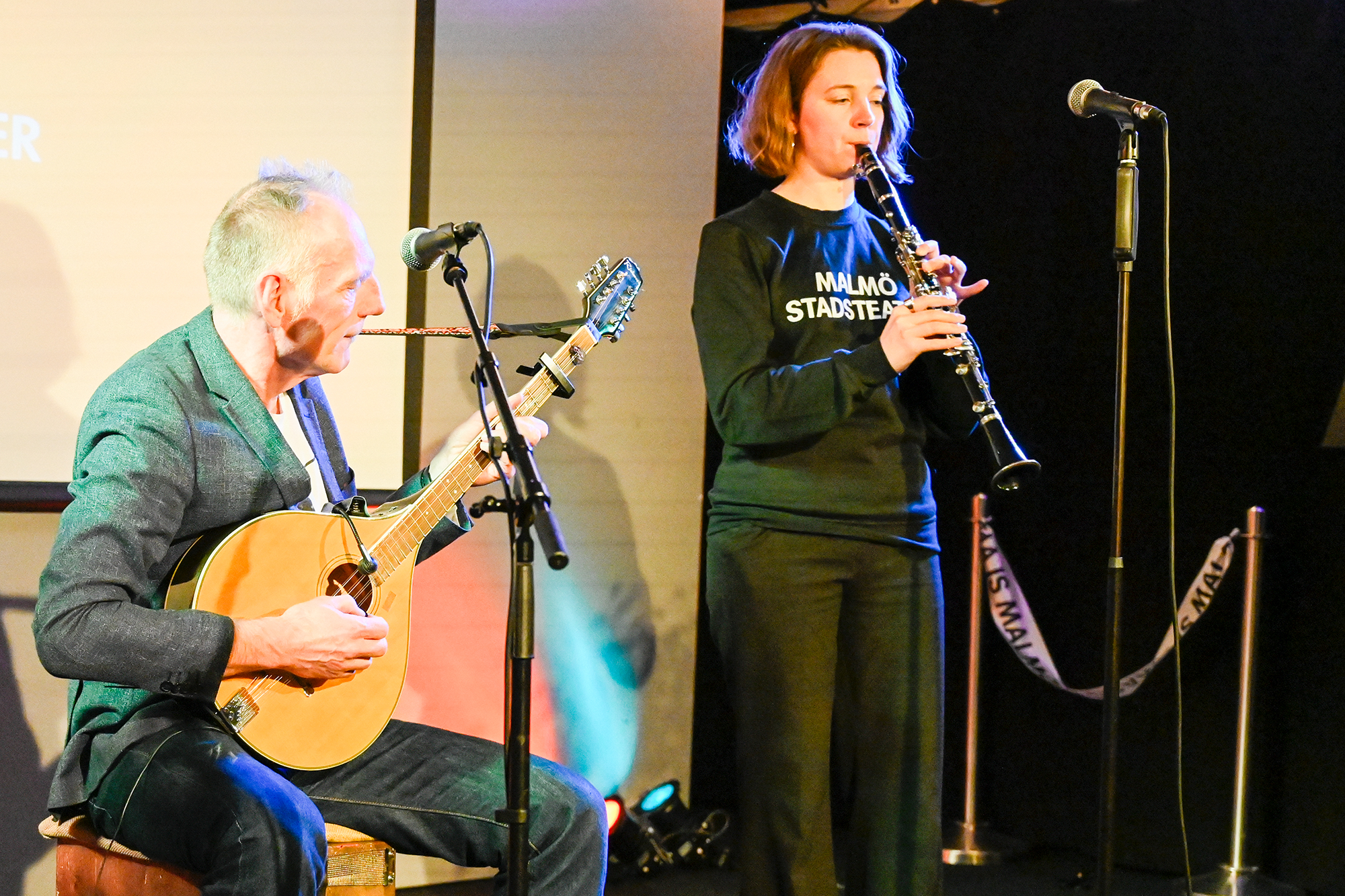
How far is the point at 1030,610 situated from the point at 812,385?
184 centimetres

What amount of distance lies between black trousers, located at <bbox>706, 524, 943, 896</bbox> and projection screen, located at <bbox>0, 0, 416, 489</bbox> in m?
1.41

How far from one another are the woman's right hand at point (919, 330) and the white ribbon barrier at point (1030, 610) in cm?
161

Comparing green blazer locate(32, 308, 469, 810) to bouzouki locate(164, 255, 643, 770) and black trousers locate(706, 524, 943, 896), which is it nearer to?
bouzouki locate(164, 255, 643, 770)

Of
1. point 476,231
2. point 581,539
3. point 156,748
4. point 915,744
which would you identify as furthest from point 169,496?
point 581,539

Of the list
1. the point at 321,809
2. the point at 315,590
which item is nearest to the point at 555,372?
the point at 315,590

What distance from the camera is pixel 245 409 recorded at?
2129mm

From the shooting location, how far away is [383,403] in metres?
3.34

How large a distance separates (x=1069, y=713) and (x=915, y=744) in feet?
5.32

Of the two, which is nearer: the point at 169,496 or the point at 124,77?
the point at 169,496

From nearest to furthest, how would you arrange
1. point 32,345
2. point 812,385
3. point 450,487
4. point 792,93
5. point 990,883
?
point 812,385 → point 450,487 → point 792,93 → point 32,345 → point 990,883

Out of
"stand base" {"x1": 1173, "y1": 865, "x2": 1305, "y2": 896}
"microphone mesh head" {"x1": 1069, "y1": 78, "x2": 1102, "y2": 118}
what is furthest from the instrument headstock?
"stand base" {"x1": 1173, "y1": 865, "x2": 1305, "y2": 896}

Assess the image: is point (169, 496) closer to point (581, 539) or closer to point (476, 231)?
point (476, 231)

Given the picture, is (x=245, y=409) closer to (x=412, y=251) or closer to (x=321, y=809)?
(x=412, y=251)

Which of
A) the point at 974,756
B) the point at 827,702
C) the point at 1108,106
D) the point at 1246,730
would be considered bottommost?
the point at 974,756
